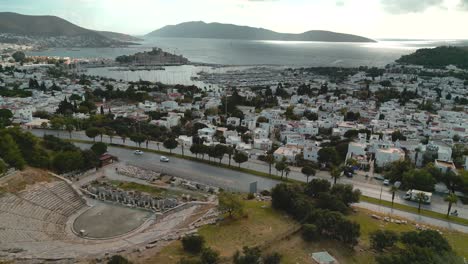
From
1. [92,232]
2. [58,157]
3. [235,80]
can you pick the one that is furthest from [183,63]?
[92,232]

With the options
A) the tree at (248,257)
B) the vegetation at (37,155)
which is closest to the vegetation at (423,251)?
the tree at (248,257)

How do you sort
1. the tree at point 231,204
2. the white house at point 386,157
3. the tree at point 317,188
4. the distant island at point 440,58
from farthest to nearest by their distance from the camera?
the distant island at point 440,58, the white house at point 386,157, the tree at point 317,188, the tree at point 231,204

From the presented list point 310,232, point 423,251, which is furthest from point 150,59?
point 423,251

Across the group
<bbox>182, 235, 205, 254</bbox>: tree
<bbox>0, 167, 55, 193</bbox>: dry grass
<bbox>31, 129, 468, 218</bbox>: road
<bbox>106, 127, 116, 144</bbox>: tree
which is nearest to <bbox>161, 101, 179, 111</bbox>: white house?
<bbox>106, 127, 116, 144</bbox>: tree

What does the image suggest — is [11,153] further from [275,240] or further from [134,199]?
[275,240]

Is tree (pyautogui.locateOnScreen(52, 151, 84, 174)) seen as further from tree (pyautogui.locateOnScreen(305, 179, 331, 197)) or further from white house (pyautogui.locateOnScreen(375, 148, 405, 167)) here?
white house (pyautogui.locateOnScreen(375, 148, 405, 167))

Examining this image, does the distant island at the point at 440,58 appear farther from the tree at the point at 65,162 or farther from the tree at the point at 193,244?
the tree at the point at 193,244

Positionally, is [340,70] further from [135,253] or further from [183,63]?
[135,253]
